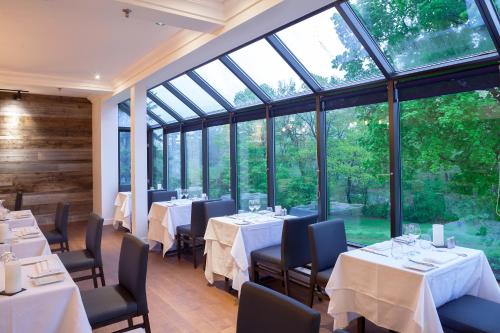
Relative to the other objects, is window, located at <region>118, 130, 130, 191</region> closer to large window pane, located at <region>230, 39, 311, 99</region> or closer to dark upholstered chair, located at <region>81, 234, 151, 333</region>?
large window pane, located at <region>230, 39, 311, 99</region>

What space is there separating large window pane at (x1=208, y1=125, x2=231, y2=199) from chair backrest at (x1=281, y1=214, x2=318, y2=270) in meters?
2.74

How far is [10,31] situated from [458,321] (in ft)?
17.5

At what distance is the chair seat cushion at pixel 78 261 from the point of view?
3.42 meters

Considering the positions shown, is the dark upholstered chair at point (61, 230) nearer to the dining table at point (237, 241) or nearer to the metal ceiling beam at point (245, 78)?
the dining table at point (237, 241)

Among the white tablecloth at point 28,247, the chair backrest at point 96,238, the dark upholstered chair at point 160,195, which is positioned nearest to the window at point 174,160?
the dark upholstered chair at point 160,195

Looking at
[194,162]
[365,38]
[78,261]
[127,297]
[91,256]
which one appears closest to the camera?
[127,297]

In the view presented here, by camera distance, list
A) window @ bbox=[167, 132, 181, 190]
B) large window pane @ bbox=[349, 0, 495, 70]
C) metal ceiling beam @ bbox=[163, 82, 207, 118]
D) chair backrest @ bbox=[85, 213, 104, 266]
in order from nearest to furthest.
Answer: large window pane @ bbox=[349, 0, 495, 70]
chair backrest @ bbox=[85, 213, 104, 266]
metal ceiling beam @ bbox=[163, 82, 207, 118]
window @ bbox=[167, 132, 181, 190]

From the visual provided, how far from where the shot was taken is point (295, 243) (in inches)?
136

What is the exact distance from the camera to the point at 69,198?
26.9 feet

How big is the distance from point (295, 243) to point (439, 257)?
1.28 meters

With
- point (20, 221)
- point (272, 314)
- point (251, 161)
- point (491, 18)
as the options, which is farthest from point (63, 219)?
point (491, 18)

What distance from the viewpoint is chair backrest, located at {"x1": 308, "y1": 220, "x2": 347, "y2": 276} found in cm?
305

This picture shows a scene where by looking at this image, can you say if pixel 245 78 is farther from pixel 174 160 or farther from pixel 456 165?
pixel 174 160

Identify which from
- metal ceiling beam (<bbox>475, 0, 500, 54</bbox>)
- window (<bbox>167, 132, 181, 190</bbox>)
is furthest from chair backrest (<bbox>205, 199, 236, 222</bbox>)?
metal ceiling beam (<bbox>475, 0, 500, 54</bbox>)
